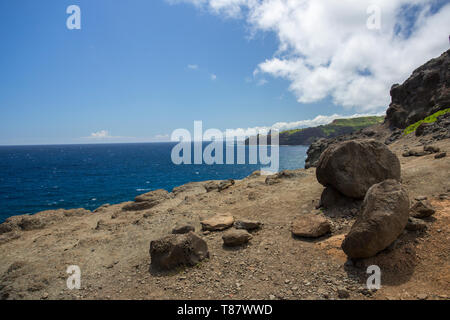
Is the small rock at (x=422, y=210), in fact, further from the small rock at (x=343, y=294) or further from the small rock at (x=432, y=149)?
the small rock at (x=432, y=149)

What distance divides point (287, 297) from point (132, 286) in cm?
611

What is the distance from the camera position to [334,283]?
7.64 meters

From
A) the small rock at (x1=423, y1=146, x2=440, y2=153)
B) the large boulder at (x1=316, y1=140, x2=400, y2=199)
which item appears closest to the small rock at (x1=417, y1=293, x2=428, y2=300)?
the large boulder at (x1=316, y1=140, x2=400, y2=199)

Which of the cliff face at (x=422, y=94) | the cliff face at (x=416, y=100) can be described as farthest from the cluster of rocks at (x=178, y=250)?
the cliff face at (x=422, y=94)

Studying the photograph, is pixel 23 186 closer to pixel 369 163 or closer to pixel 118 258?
pixel 118 258

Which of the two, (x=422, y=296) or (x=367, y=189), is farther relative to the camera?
(x=367, y=189)

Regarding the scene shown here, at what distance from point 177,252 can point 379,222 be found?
25.5 ft

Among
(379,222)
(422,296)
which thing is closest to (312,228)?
(379,222)

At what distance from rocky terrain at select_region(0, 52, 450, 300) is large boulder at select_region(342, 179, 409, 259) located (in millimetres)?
34

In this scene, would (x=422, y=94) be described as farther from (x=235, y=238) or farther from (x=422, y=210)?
(x=235, y=238)

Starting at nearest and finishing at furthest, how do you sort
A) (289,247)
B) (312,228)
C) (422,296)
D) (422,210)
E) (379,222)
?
(422,296)
(379,222)
(422,210)
(289,247)
(312,228)

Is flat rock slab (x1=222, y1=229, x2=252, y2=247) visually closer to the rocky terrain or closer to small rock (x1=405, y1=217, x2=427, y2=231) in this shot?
the rocky terrain

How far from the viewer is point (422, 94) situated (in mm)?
36812
